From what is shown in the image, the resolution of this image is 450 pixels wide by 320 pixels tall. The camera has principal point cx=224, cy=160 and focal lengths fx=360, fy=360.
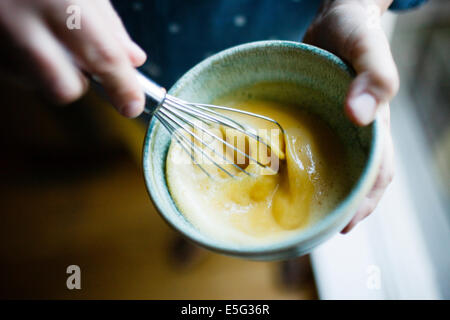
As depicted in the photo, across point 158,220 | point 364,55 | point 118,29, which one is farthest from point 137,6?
point 158,220

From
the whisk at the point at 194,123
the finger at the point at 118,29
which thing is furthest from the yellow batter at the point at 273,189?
the finger at the point at 118,29

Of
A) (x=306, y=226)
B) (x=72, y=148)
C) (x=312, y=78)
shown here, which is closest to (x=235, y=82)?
(x=312, y=78)

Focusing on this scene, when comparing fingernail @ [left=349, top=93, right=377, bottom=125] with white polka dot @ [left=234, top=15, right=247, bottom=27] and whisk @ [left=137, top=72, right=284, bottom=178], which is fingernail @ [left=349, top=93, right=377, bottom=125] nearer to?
whisk @ [left=137, top=72, right=284, bottom=178]

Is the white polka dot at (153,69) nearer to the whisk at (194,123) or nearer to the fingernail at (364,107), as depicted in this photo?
the whisk at (194,123)

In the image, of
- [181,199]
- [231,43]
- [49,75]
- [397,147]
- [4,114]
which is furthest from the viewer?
[4,114]

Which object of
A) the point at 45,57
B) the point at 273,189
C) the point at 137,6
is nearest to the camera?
the point at 45,57

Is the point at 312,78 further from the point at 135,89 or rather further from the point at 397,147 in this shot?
the point at 397,147

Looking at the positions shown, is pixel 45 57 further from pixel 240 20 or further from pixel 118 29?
pixel 240 20

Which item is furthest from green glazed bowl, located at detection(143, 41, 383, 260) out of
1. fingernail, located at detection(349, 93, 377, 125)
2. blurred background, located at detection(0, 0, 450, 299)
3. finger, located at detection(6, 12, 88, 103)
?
blurred background, located at detection(0, 0, 450, 299)
